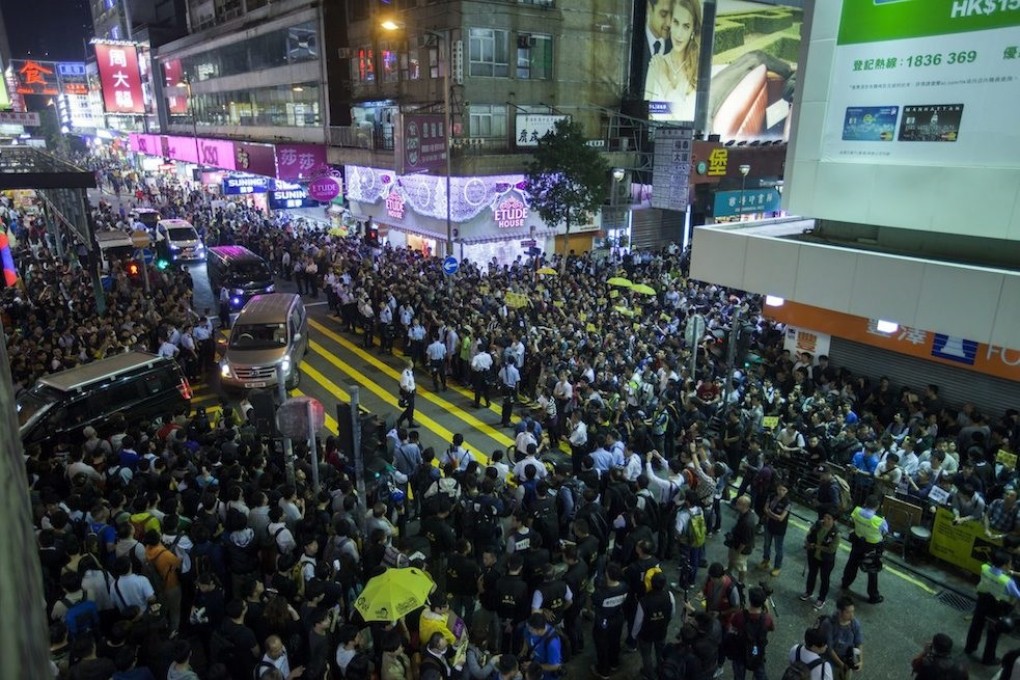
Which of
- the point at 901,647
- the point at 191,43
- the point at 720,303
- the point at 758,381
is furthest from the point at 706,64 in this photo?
the point at 191,43

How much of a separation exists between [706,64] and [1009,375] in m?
26.5

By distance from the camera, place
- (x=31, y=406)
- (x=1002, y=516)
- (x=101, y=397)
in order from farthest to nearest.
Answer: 1. (x=101, y=397)
2. (x=31, y=406)
3. (x=1002, y=516)

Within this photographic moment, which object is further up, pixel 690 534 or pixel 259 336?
pixel 259 336

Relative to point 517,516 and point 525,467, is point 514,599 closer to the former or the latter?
point 517,516

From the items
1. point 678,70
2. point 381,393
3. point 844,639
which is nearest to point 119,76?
point 678,70

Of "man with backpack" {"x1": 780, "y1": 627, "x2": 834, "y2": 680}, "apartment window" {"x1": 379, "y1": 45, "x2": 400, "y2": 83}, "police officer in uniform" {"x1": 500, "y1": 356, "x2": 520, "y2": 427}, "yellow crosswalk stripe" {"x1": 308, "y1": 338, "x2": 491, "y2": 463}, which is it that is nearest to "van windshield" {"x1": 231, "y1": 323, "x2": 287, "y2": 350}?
"yellow crosswalk stripe" {"x1": 308, "y1": 338, "x2": 491, "y2": 463}

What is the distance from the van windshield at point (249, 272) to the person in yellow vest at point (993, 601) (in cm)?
2183

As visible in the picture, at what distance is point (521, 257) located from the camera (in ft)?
99.4

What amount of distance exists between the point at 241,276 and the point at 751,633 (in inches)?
820

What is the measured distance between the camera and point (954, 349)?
1500 cm

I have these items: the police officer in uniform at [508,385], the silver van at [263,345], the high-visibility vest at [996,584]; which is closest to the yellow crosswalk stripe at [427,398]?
the police officer in uniform at [508,385]

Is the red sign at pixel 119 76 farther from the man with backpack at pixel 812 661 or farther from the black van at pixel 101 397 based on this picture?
the man with backpack at pixel 812 661

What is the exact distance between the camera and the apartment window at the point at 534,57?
29141mm

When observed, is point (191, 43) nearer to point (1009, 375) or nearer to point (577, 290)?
point (577, 290)
